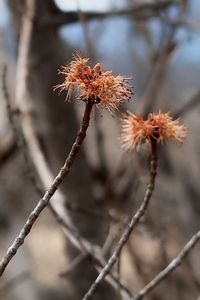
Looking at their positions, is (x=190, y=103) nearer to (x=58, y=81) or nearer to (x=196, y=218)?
(x=58, y=81)

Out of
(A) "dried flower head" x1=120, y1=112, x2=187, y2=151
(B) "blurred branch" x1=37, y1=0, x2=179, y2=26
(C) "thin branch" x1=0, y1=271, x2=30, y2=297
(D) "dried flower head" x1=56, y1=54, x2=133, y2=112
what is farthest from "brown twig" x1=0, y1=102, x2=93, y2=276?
(B) "blurred branch" x1=37, y1=0, x2=179, y2=26

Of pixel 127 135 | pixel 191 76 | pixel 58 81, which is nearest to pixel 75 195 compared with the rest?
pixel 58 81

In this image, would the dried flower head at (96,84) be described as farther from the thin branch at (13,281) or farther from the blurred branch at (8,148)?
the blurred branch at (8,148)

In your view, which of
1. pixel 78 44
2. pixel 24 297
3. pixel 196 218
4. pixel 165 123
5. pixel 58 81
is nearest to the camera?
pixel 165 123

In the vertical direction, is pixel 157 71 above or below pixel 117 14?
below

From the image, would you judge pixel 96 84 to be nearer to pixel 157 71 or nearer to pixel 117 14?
pixel 117 14

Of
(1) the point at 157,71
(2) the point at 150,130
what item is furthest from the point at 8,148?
(2) the point at 150,130
